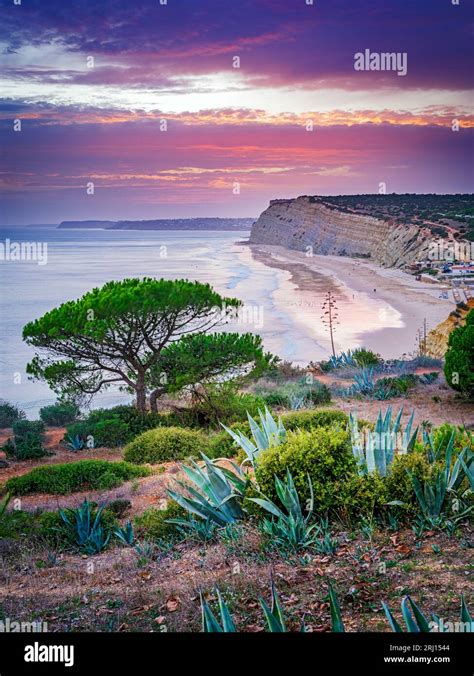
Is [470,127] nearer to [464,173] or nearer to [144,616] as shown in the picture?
[464,173]

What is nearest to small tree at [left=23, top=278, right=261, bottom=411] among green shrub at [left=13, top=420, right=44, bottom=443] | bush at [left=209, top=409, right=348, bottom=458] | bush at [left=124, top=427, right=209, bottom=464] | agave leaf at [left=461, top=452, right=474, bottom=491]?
green shrub at [left=13, top=420, right=44, bottom=443]

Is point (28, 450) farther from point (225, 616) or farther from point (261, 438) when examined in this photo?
point (225, 616)

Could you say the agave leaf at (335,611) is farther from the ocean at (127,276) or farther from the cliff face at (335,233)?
the cliff face at (335,233)

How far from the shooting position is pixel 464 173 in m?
7.74

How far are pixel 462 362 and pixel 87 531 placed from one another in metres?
4.83

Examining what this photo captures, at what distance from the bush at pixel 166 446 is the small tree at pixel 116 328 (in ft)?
4.90

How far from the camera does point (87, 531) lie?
4.50m

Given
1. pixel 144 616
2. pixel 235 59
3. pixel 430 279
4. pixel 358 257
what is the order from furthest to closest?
pixel 358 257, pixel 430 279, pixel 235 59, pixel 144 616

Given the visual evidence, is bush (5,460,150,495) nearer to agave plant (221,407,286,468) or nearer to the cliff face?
agave plant (221,407,286,468)

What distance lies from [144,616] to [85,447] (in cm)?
512

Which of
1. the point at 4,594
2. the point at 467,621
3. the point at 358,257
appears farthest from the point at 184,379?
the point at 358,257

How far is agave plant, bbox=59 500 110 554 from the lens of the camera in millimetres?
4426

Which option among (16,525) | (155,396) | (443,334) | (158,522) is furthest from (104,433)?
(443,334)

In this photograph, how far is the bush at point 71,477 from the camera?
6332mm
